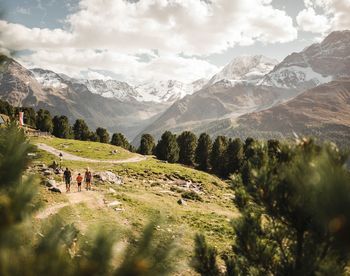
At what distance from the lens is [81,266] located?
312 centimetres

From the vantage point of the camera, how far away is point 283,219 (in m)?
7.14

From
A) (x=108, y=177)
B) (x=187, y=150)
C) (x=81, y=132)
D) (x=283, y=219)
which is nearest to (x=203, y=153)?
(x=187, y=150)

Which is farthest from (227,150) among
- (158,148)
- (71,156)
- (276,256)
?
(276,256)

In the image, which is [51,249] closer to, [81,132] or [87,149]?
[87,149]

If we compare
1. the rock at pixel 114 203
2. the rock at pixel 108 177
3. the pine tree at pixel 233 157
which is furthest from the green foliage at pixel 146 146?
the rock at pixel 114 203

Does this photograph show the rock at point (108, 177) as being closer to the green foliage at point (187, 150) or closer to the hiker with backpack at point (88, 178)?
the hiker with backpack at point (88, 178)

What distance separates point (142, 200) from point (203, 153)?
53860 millimetres

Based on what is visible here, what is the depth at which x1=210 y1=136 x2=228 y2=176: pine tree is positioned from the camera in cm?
8744

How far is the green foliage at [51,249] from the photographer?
9.70 feet

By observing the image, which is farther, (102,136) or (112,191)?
(102,136)

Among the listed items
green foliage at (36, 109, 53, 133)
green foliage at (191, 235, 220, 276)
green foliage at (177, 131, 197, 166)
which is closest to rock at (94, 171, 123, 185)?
green foliage at (191, 235, 220, 276)

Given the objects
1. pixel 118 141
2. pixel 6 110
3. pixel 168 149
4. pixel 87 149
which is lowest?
pixel 87 149

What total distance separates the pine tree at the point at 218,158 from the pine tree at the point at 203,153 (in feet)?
6.68

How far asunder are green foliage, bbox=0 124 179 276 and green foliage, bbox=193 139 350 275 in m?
2.24
